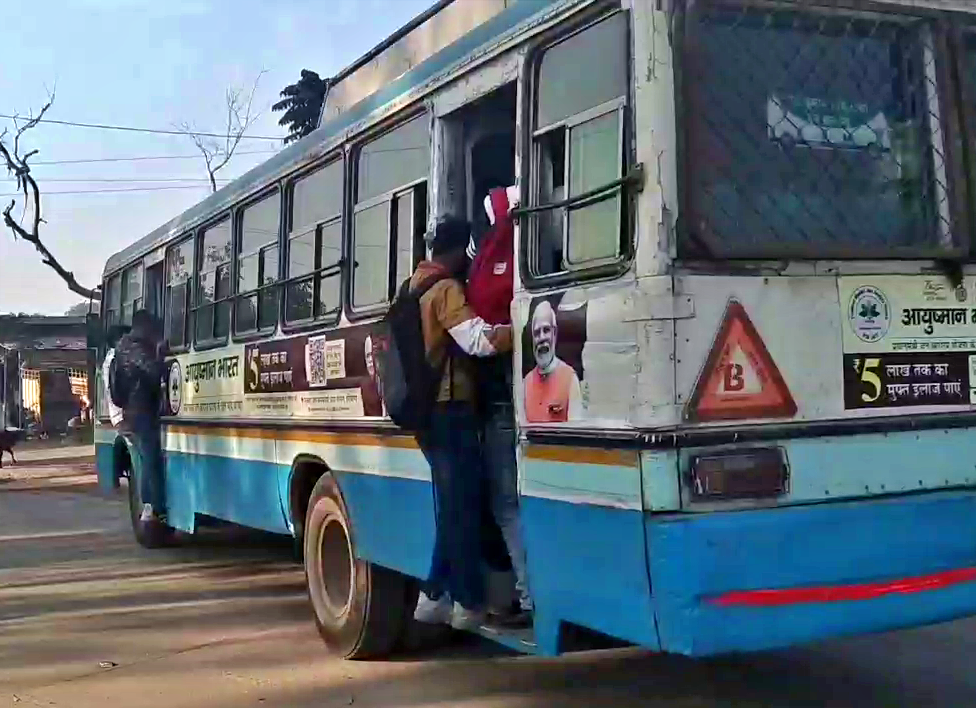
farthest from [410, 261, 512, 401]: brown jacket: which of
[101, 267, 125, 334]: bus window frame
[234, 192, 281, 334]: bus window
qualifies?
[101, 267, 125, 334]: bus window frame

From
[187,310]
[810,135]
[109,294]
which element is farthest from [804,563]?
[109,294]

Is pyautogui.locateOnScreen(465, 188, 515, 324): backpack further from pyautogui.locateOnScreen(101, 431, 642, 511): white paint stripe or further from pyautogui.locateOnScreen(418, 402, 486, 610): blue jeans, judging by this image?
pyautogui.locateOnScreen(101, 431, 642, 511): white paint stripe

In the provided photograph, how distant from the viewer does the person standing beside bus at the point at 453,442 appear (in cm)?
496

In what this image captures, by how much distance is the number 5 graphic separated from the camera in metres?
3.90

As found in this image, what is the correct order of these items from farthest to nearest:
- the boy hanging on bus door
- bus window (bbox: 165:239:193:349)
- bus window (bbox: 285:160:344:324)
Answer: bus window (bbox: 165:239:193:349), bus window (bbox: 285:160:344:324), the boy hanging on bus door

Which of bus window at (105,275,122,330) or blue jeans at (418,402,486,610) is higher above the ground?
bus window at (105,275,122,330)

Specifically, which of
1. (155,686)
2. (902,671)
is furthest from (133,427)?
(902,671)

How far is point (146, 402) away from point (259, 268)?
9.73ft

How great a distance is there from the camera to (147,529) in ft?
35.9

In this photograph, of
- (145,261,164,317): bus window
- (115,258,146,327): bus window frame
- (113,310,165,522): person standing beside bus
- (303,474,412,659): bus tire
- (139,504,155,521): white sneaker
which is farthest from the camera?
(115,258,146,327): bus window frame

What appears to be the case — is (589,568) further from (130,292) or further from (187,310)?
(130,292)

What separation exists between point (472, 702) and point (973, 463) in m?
2.57

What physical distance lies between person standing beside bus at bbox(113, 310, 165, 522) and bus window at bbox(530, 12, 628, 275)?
6251 mm

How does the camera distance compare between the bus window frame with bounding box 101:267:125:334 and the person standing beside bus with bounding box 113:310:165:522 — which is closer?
the person standing beside bus with bounding box 113:310:165:522
